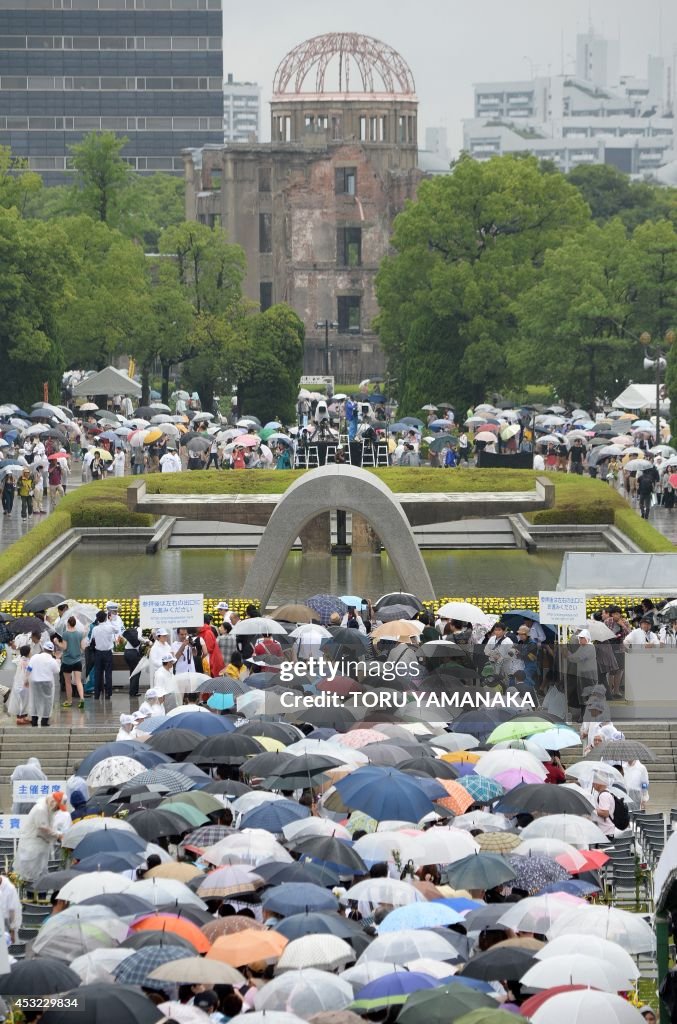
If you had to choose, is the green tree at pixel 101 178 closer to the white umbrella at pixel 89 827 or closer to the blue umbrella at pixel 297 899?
the white umbrella at pixel 89 827

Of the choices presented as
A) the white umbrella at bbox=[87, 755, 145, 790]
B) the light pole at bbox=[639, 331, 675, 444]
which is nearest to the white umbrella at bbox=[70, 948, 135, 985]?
the white umbrella at bbox=[87, 755, 145, 790]

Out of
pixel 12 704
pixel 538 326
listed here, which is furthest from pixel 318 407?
pixel 12 704

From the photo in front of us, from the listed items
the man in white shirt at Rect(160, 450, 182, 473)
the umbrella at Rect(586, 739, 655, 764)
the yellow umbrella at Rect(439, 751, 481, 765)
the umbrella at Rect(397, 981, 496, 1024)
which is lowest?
the umbrella at Rect(586, 739, 655, 764)

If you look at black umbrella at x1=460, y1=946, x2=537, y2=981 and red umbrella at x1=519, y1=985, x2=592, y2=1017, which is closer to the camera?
red umbrella at x1=519, y1=985, x2=592, y2=1017

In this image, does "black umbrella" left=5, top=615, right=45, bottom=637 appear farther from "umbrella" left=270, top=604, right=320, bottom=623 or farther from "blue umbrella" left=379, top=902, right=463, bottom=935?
"blue umbrella" left=379, top=902, right=463, bottom=935

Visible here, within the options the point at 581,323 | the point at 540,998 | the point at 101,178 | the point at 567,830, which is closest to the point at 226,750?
the point at 567,830

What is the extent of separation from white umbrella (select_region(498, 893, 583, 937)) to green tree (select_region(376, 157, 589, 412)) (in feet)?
165

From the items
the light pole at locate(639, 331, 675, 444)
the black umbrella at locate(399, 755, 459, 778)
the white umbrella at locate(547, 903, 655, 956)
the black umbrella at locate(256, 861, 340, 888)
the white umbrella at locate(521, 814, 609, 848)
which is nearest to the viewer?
the white umbrella at locate(547, 903, 655, 956)

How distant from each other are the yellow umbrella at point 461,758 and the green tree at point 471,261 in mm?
45038

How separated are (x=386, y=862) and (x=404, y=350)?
180ft

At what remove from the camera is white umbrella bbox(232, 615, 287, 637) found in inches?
1033

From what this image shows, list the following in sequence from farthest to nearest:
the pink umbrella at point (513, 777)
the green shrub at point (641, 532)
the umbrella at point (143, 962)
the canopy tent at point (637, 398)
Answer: the canopy tent at point (637, 398) < the green shrub at point (641, 532) < the pink umbrella at point (513, 777) < the umbrella at point (143, 962)

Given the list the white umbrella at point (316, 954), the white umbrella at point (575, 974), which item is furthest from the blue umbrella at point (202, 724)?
the white umbrella at point (575, 974)

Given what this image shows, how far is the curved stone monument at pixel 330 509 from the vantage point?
31.6 metres
